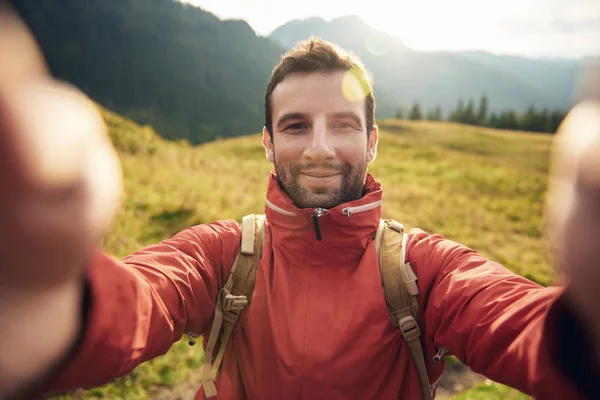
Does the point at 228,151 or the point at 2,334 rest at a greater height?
the point at 2,334

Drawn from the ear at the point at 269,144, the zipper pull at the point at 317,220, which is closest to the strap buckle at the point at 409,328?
the zipper pull at the point at 317,220

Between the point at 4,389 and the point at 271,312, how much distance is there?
1393mm

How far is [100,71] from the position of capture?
12888 centimetres

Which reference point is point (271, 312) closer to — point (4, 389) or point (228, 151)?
point (4, 389)

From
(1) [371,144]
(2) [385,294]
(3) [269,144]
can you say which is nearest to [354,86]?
(1) [371,144]

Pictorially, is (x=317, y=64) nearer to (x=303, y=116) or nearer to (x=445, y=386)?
(x=303, y=116)

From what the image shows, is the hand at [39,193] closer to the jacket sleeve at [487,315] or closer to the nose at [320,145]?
the jacket sleeve at [487,315]

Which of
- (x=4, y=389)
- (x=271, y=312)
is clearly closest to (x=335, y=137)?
(x=271, y=312)

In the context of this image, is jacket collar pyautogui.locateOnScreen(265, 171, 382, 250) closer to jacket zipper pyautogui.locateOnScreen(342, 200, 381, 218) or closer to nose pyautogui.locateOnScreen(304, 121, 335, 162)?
jacket zipper pyautogui.locateOnScreen(342, 200, 381, 218)

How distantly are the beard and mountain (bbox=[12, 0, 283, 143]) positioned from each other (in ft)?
354

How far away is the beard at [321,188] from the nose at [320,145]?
0.06 meters

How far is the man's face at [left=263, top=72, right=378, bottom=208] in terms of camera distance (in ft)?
7.70

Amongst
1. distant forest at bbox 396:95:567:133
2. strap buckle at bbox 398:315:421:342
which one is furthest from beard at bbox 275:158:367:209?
distant forest at bbox 396:95:567:133

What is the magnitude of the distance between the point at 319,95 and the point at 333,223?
0.97 m
